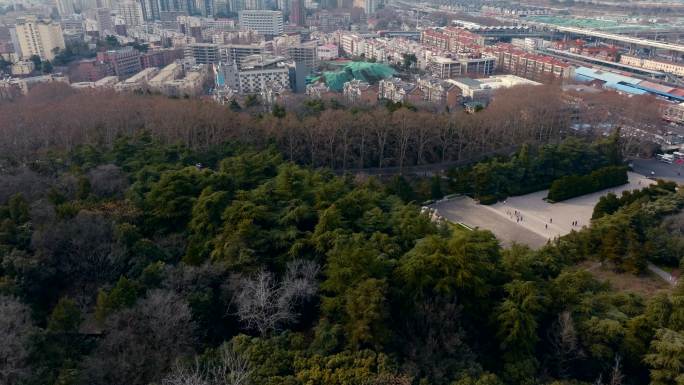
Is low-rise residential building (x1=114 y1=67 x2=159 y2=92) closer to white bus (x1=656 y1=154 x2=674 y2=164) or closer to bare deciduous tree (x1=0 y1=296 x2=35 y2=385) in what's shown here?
bare deciduous tree (x1=0 y1=296 x2=35 y2=385)

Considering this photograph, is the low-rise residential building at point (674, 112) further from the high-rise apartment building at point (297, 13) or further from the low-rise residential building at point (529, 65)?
the high-rise apartment building at point (297, 13)

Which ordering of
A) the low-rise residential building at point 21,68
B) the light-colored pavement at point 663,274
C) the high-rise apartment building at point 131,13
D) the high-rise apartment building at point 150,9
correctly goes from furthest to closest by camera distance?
the high-rise apartment building at point 150,9 → the high-rise apartment building at point 131,13 → the low-rise residential building at point 21,68 → the light-colored pavement at point 663,274

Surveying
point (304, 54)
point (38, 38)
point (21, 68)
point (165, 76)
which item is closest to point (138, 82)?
point (165, 76)

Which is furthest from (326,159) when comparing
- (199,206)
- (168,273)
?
(168,273)

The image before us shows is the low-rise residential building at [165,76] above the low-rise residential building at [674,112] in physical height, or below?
above

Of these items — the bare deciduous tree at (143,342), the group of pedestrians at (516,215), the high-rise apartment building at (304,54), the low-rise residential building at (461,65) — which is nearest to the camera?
the bare deciduous tree at (143,342)

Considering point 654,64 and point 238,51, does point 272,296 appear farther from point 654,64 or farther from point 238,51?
point 654,64

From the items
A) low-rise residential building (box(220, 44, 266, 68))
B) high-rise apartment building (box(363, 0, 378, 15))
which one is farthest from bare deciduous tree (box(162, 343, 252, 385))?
high-rise apartment building (box(363, 0, 378, 15))

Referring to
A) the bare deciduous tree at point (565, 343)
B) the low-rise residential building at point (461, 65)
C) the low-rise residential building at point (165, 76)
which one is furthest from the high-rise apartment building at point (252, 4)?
the bare deciduous tree at point (565, 343)
